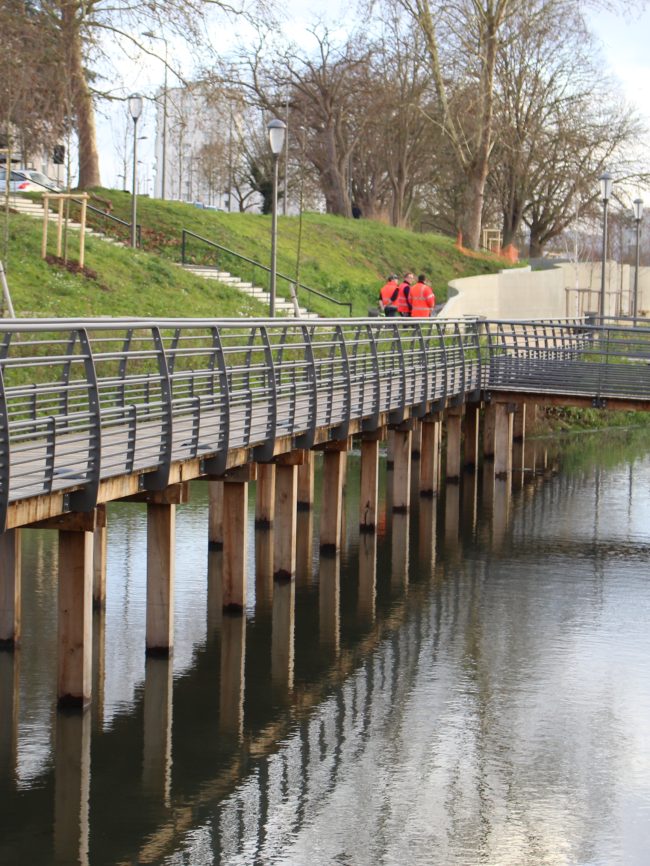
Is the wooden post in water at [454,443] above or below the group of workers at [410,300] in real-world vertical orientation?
below

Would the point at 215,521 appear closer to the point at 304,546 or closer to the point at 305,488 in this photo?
the point at 304,546

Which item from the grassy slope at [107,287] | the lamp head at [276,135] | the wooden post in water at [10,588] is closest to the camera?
the wooden post in water at [10,588]

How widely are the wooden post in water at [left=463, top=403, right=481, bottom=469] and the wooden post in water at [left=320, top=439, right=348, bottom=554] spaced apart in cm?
978

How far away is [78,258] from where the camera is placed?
3444cm

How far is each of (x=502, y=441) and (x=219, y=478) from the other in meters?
14.6

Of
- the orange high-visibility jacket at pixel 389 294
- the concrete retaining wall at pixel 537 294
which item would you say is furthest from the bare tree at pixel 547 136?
the orange high-visibility jacket at pixel 389 294

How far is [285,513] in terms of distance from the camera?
19.7m

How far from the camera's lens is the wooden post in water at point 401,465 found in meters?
25.7

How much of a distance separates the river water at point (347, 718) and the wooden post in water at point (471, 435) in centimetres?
861

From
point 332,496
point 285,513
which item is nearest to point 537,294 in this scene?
point 332,496

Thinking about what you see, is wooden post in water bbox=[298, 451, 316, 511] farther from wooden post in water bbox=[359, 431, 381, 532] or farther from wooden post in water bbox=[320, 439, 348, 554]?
wooden post in water bbox=[320, 439, 348, 554]

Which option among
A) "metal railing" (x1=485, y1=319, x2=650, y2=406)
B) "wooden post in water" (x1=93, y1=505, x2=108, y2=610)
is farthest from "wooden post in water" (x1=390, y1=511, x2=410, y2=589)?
"metal railing" (x1=485, y1=319, x2=650, y2=406)

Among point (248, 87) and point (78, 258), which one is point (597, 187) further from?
point (78, 258)

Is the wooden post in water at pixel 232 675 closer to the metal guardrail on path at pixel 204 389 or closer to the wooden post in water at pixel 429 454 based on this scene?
the metal guardrail on path at pixel 204 389
